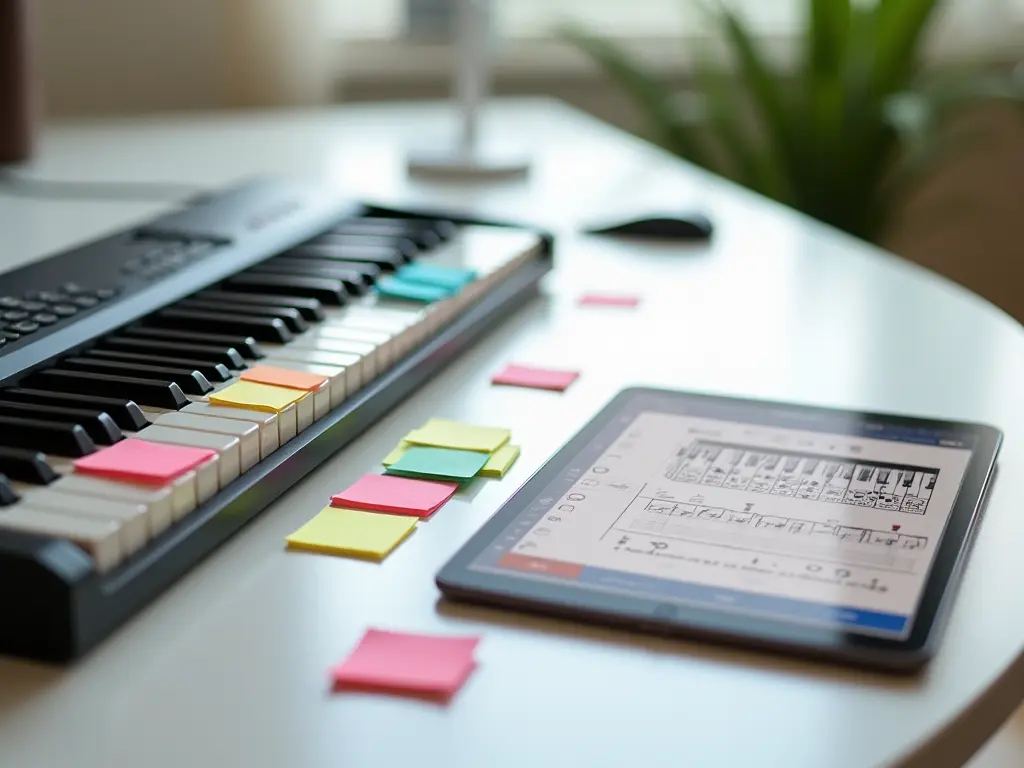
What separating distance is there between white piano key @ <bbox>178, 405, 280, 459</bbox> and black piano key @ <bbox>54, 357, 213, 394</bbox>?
20 millimetres

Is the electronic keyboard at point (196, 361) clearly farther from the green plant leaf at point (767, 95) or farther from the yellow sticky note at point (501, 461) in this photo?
the green plant leaf at point (767, 95)

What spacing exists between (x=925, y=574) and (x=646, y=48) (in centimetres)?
225

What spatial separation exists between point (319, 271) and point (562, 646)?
425mm

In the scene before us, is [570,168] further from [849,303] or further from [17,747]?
[17,747]

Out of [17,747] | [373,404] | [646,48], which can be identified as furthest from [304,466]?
[646,48]

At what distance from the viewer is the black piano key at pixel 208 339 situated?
0.65 meters

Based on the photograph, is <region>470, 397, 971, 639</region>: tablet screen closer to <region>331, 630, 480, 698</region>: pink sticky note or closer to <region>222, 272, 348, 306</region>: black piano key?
<region>331, 630, 480, 698</region>: pink sticky note

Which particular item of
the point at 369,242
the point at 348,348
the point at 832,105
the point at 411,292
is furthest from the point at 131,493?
the point at 832,105

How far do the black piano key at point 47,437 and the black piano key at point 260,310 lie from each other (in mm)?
199

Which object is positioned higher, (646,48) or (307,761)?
(646,48)

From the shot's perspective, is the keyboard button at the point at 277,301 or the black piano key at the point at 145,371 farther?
the keyboard button at the point at 277,301

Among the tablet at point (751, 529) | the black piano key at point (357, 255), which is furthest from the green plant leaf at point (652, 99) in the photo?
the tablet at point (751, 529)

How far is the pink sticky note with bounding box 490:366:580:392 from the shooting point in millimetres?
729

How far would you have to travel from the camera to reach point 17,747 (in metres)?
0.38
